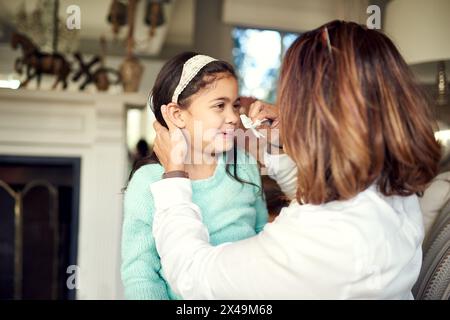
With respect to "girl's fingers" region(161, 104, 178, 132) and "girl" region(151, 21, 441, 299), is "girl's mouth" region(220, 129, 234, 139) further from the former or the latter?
"girl" region(151, 21, 441, 299)

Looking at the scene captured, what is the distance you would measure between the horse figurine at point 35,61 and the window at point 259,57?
90 cm

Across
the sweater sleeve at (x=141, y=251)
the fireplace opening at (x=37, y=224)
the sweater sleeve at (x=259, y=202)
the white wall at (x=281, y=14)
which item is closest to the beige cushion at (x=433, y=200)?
the sweater sleeve at (x=259, y=202)

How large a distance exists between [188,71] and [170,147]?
5.1 inches

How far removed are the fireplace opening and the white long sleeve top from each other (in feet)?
4.46

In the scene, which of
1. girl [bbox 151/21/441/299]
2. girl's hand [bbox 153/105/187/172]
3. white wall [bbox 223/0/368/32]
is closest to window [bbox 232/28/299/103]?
white wall [bbox 223/0/368/32]

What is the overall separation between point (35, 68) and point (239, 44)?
0.98 meters

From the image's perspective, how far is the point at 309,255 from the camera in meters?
0.63

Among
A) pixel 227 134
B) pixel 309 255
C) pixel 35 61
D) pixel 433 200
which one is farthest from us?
pixel 35 61

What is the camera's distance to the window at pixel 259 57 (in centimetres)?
118

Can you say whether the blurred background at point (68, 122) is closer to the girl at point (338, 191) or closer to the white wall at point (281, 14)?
the white wall at point (281, 14)

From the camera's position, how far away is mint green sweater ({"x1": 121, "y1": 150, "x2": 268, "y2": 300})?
823 millimetres

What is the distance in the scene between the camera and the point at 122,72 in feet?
6.31

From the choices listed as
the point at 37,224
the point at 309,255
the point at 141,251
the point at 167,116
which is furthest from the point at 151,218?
the point at 37,224

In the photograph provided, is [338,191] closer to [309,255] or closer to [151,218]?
[309,255]
